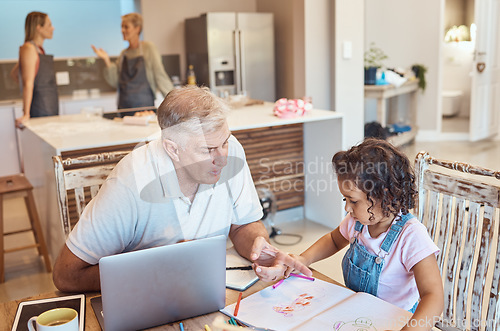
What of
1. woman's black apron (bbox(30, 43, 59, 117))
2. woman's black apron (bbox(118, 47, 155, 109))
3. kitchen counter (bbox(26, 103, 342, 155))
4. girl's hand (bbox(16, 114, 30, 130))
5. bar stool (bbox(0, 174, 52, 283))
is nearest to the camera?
kitchen counter (bbox(26, 103, 342, 155))

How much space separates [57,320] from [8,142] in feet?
14.7

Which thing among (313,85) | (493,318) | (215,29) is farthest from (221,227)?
(215,29)

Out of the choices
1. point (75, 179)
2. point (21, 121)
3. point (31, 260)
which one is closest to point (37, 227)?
point (31, 260)

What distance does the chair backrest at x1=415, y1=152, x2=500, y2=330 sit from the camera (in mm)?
1386

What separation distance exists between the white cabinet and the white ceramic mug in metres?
4.42

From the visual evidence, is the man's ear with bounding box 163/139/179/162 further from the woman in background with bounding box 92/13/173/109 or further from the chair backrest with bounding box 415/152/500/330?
the woman in background with bounding box 92/13/173/109

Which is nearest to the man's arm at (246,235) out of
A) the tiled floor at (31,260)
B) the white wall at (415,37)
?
the tiled floor at (31,260)

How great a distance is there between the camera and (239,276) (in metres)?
1.42

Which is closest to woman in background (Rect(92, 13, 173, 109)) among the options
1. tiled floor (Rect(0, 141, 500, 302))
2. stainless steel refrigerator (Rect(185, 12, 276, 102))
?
stainless steel refrigerator (Rect(185, 12, 276, 102))

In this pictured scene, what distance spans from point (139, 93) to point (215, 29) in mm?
1458

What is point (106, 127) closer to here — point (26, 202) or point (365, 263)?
point (26, 202)

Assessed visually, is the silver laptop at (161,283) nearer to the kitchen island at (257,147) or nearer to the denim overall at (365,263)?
the denim overall at (365,263)

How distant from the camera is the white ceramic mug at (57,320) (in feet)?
3.37

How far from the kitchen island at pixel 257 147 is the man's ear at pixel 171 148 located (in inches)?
53.2
